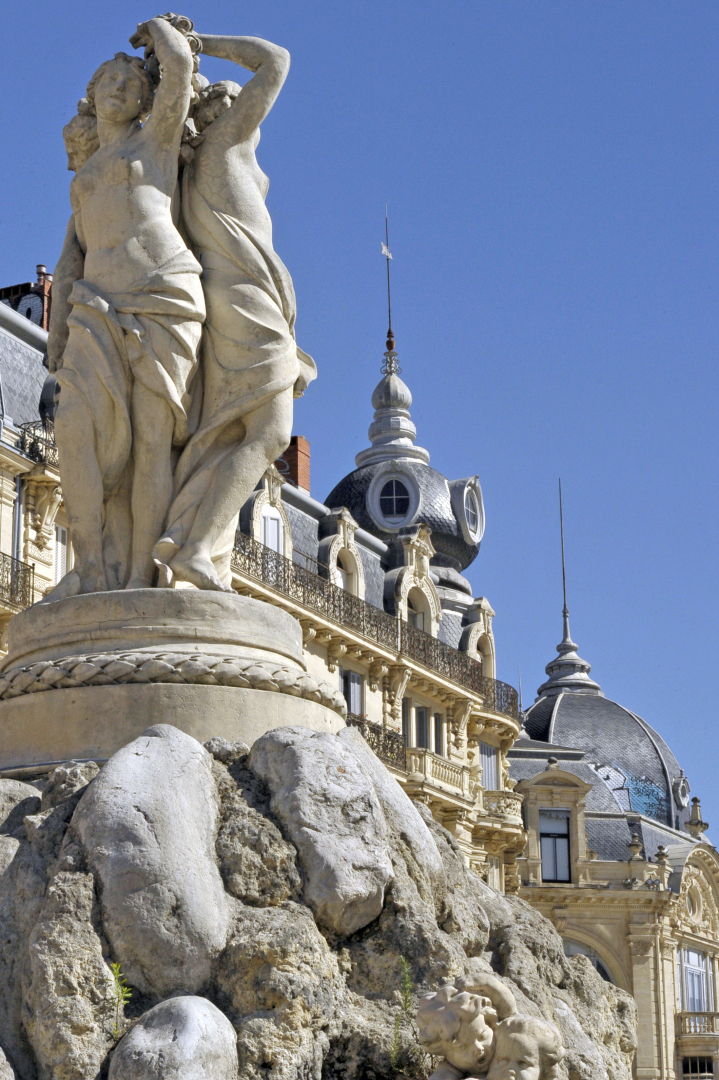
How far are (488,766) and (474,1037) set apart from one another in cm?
4105

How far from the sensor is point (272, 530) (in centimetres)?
3722

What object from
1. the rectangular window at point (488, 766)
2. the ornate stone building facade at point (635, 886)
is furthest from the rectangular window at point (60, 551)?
the ornate stone building facade at point (635, 886)

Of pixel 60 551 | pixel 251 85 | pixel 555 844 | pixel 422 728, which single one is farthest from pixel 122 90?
pixel 555 844

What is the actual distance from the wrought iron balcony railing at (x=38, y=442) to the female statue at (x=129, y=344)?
73.0ft

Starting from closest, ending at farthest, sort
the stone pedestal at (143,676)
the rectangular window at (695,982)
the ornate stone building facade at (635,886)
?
the stone pedestal at (143,676)
the ornate stone building facade at (635,886)
the rectangular window at (695,982)

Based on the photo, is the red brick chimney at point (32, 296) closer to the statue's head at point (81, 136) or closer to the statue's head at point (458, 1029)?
the statue's head at point (81, 136)

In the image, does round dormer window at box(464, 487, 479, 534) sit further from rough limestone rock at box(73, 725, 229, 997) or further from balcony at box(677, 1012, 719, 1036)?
rough limestone rock at box(73, 725, 229, 997)

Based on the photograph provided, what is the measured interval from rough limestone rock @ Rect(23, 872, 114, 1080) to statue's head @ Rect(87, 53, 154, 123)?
155 inches

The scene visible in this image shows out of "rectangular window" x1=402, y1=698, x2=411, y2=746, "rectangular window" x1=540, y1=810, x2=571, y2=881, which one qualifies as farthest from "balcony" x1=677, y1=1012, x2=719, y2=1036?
"rectangular window" x1=402, y1=698, x2=411, y2=746

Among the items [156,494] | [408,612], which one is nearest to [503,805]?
[408,612]

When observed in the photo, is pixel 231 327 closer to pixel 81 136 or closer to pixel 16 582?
pixel 81 136

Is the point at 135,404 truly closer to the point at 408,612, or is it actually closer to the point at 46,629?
the point at 46,629

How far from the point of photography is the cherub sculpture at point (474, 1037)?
5.94m

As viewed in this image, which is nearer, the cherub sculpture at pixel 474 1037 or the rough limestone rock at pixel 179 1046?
the rough limestone rock at pixel 179 1046
